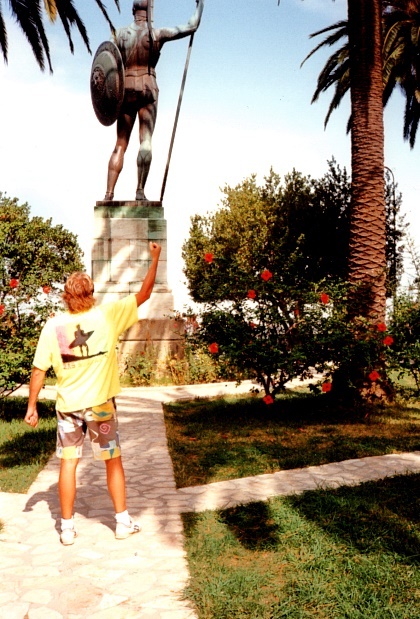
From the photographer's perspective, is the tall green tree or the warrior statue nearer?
the tall green tree

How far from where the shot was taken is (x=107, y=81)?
38.0ft

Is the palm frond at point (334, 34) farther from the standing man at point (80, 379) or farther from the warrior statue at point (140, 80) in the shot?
the standing man at point (80, 379)

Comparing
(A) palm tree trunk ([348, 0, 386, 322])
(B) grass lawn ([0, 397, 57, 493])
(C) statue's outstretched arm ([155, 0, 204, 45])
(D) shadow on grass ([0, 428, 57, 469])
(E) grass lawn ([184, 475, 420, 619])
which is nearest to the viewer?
(E) grass lawn ([184, 475, 420, 619])

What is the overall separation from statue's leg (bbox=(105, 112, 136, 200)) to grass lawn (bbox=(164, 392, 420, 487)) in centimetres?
534

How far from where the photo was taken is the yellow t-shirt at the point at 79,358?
362 centimetres

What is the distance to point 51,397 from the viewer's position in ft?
34.1

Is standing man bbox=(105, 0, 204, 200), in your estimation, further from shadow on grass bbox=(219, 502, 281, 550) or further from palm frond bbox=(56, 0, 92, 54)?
shadow on grass bbox=(219, 502, 281, 550)

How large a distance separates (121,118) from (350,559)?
11.1 m

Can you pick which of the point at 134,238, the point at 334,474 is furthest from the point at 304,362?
the point at 134,238

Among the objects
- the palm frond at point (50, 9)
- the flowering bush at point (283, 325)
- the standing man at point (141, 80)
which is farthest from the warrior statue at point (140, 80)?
the flowering bush at point (283, 325)

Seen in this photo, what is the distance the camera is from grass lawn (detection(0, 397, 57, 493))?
207 inches

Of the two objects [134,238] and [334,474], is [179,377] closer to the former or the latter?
[134,238]

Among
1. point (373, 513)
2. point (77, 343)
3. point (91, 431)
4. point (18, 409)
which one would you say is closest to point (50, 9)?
point (18, 409)

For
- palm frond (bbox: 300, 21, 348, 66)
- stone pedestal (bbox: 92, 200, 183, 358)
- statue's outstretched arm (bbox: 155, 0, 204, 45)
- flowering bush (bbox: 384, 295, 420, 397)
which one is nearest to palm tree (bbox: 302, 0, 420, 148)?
palm frond (bbox: 300, 21, 348, 66)
